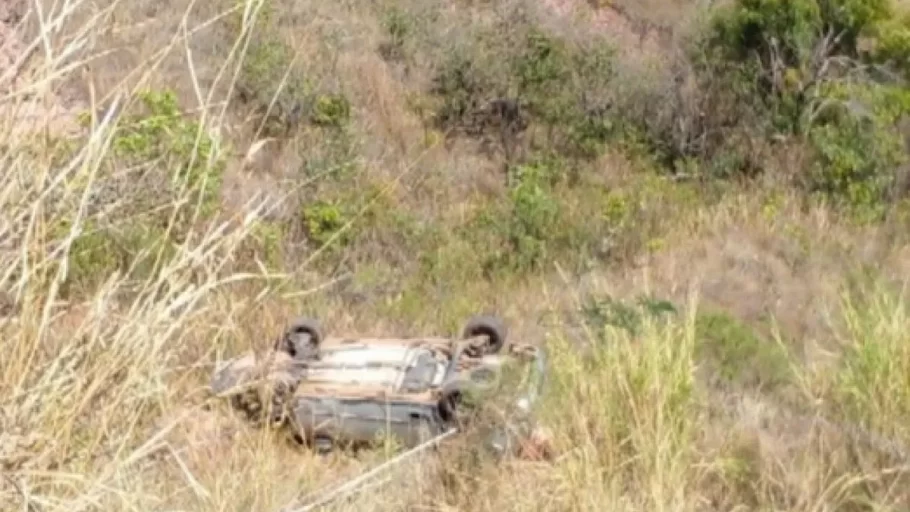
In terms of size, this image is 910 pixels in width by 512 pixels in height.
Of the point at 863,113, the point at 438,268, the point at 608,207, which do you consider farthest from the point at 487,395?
the point at 863,113

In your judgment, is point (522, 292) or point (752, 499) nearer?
point (752, 499)

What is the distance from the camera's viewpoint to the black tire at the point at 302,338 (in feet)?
17.7

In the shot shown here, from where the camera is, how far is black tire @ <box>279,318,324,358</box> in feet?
17.7

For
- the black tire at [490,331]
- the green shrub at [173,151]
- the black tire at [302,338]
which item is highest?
the green shrub at [173,151]

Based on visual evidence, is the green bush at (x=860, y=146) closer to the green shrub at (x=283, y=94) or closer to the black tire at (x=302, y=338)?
the green shrub at (x=283, y=94)

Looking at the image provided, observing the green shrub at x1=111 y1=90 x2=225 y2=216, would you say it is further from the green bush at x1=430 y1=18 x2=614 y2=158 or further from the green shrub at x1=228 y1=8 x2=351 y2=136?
the green bush at x1=430 y1=18 x2=614 y2=158

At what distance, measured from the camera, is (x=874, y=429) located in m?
4.30

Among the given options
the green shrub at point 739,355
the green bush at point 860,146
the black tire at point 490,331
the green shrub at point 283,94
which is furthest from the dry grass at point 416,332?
the green shrub at point 283,94

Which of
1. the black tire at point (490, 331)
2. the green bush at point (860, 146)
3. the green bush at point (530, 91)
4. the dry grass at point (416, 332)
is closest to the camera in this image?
the dry grass at point (416, 332)

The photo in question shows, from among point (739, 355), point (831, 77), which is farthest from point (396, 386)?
point (831, 77)

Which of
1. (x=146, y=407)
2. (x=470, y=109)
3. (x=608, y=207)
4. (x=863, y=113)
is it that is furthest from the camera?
(x=470, y=109)

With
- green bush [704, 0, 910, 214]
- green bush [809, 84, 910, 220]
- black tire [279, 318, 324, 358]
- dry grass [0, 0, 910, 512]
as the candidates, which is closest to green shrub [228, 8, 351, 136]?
dry grass [0, 0, 910, 512]

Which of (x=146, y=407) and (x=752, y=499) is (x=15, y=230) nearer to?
(x=146, y=407)

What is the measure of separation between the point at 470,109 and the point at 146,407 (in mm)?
11081
